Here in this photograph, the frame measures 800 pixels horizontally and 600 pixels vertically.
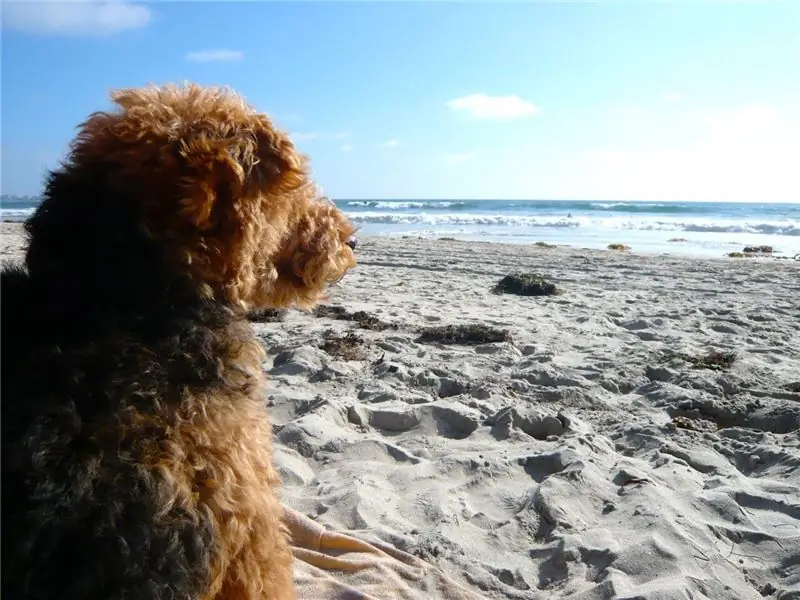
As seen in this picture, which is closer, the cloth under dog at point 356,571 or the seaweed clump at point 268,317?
the cloth under dog at point 356,571

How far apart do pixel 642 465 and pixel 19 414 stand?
371 cm

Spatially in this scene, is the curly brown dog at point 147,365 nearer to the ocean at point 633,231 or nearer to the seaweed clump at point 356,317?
the seaweed clump at point 356,317

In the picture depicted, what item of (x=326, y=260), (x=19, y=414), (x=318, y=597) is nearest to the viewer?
(x=19, y=414)

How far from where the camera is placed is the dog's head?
1944 mm

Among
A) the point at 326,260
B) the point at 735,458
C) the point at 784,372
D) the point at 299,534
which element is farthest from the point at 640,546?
the point at 784,372

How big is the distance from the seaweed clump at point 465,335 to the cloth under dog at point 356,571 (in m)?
3.75

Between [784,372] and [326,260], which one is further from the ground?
[326,260]

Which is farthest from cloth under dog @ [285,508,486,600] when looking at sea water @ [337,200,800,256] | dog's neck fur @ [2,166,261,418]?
sea water @ [337,200,800,256]

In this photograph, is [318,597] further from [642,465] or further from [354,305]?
[354,305]

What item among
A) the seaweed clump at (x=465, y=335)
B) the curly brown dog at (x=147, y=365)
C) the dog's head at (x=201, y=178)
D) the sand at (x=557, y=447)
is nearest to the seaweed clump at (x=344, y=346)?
the sand at (x=557, y=447)

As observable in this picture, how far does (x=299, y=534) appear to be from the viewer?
3326 mm

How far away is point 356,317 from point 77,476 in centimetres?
626

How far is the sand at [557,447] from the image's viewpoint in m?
3.16

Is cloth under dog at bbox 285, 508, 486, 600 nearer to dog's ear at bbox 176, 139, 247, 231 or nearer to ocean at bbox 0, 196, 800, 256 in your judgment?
dog's ear at bbox 176, 139, 247, 231
